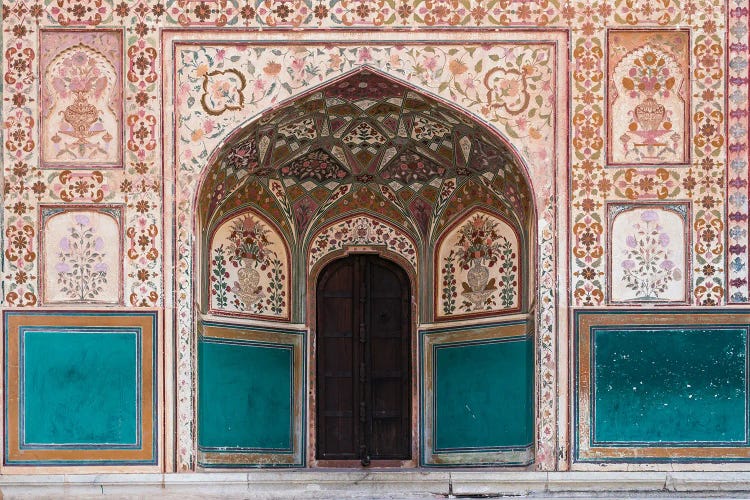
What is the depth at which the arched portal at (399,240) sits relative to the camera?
1241 cm

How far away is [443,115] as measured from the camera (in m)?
12.3

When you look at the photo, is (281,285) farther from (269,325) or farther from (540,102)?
(540,102)

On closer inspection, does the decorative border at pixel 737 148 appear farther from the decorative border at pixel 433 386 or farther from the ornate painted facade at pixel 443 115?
the decorative border at pixel 433 386

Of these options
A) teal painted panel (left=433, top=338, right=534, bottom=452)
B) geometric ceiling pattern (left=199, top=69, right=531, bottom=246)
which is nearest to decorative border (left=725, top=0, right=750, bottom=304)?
geometric ceiling pattern (left=199, top=69, right=531, bottom=246)

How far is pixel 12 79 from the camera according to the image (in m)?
12.0

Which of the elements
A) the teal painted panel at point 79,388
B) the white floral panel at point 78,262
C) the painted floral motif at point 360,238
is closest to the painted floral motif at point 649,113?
the painted floral motif at point 360,238

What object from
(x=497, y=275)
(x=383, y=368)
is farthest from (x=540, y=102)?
(x=383, y=368)

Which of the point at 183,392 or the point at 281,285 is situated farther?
the point at 281,285

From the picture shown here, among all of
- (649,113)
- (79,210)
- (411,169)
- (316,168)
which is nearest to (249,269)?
(316,168)

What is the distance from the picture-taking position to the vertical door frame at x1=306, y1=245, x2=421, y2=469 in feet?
43.2

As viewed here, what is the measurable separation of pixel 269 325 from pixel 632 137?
3.18 meters

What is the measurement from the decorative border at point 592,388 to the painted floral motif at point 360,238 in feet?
6.18

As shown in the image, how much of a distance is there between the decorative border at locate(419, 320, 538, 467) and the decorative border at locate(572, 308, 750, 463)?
1.94 feet

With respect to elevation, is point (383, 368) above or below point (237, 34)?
below
